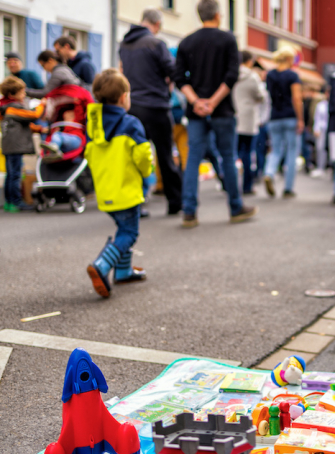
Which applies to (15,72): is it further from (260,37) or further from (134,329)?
(260,37)

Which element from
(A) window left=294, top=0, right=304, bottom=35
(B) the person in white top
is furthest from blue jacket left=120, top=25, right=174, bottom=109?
(A) window left=294, top=0, right=304, bottom=35

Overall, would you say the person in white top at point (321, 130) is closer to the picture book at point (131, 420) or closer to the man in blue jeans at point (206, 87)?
the man in blue jeans at point (206, 87)

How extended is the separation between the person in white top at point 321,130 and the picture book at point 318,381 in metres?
11.1

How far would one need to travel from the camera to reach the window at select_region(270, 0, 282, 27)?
2920cm

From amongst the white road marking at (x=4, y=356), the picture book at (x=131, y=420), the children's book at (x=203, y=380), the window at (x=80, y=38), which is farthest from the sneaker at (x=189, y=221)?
the window at (x=80, y=38)

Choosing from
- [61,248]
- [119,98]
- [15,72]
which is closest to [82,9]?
[15,72]

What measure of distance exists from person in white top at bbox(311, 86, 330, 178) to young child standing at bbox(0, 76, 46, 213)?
6.69 metres

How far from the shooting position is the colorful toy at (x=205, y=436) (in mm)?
1693

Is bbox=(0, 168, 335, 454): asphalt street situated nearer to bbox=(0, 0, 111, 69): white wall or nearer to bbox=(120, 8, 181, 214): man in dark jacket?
bbox=(120, 8, 181, 214): man in dark jacket

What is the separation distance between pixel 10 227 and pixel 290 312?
13.4 ft

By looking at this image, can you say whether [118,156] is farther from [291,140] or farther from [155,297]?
[291,140]

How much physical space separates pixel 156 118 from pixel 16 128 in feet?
6.50

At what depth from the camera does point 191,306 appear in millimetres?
4133

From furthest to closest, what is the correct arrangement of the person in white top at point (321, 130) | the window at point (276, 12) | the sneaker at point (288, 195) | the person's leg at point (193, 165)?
the window at point (276, 12) → the person in white top at point (321, 130) → the sneaker at point (288, 195) → the person's leg at point (193, 165)
